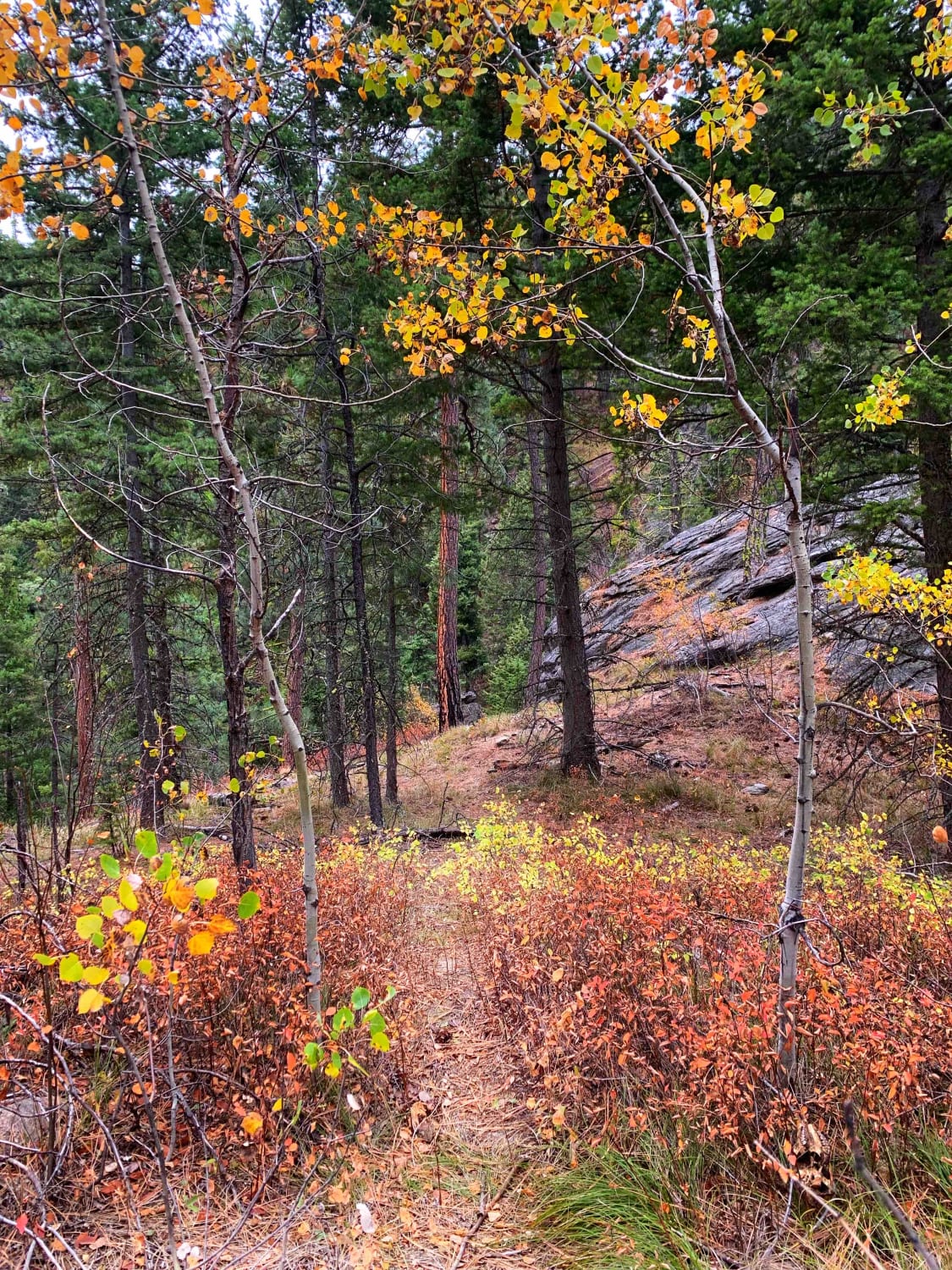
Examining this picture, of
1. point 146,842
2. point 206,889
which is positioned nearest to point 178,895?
point 206,889

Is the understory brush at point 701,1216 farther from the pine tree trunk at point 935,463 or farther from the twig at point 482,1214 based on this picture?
the pine tree trunk at point 935,463

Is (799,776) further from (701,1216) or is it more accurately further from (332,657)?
(332,657)

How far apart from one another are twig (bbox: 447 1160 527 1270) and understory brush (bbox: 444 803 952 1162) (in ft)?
0.97

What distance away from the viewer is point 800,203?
22.0 feet

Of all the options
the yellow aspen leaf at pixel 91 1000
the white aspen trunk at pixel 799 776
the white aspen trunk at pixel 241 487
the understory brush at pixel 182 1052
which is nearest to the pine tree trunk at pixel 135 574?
the understory brush at pixel 182 1052

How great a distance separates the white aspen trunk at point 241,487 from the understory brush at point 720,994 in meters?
1.38

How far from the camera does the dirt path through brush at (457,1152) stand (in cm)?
251

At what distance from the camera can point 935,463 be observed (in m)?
6.03

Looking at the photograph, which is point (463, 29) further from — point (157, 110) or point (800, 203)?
point (800, 203)

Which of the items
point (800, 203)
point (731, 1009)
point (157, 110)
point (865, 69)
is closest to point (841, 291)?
point (865, 69)

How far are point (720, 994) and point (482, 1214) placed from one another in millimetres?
1555

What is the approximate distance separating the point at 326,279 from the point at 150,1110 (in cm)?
965

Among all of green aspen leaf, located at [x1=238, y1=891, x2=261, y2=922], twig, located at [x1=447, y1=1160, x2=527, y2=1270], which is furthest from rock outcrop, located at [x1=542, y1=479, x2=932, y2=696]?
green aspen leaf, located at [x1=238, y1=891, x2=261, y2=922]

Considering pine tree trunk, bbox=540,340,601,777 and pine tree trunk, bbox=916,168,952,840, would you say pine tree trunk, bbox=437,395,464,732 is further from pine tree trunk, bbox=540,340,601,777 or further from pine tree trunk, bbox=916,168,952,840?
pine tree trunk, bbox=916,168,952,840
